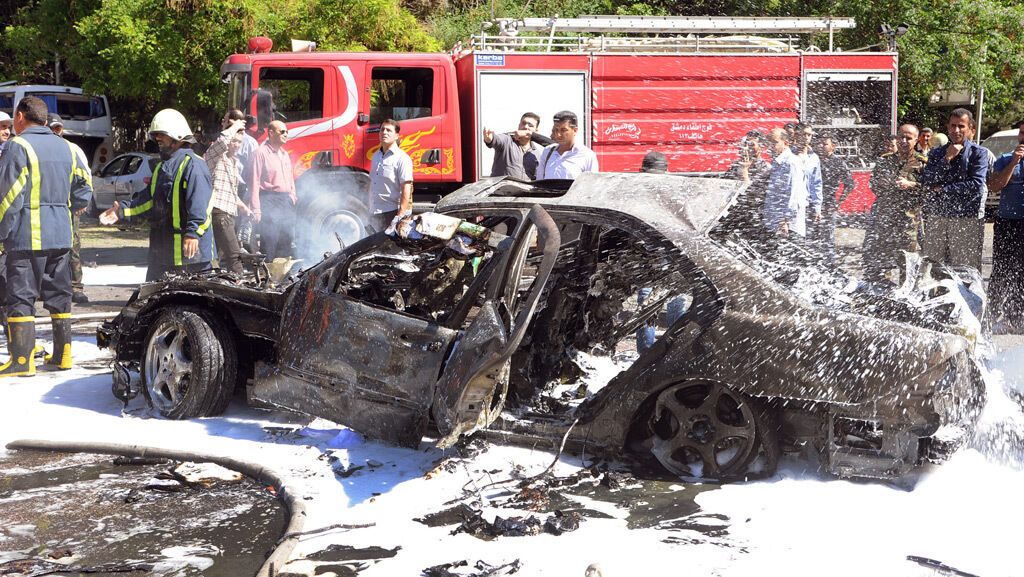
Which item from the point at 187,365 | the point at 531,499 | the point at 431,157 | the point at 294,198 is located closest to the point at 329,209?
the point at 294,198

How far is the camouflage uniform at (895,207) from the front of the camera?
10906mm

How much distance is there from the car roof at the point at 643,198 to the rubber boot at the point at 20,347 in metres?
3.86

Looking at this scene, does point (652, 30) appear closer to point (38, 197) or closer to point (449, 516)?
point (38, 197)

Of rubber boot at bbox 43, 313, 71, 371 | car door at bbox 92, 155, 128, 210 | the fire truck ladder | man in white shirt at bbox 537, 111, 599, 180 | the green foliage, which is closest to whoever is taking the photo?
rubber boot at bbox 43, 313, 71, 371

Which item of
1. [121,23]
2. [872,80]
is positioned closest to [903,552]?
[872,80]

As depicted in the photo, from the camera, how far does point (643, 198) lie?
523 cm

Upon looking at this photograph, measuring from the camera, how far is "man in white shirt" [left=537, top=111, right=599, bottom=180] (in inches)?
343

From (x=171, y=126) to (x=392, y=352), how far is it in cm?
343

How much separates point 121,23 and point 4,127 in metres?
10.1

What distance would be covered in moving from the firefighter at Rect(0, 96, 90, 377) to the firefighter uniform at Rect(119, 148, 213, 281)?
53cm

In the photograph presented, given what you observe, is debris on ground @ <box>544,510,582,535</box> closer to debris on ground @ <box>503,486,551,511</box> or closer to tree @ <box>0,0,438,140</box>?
debris on ground @ <box>503,486,551,511</box>

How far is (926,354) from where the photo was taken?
14.8 feet

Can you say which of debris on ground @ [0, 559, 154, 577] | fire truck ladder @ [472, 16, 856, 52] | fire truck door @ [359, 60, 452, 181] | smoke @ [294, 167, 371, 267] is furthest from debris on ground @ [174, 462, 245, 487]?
fire truck ladder @ [472, 16, 856, 52]

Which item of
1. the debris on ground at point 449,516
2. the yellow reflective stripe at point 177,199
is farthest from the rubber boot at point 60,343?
the debris on ground at point 449,516
